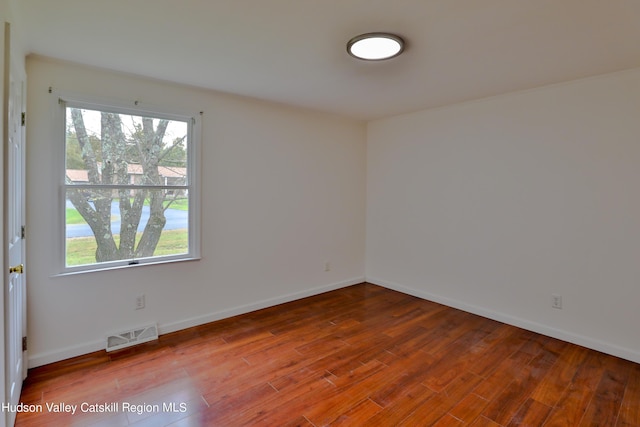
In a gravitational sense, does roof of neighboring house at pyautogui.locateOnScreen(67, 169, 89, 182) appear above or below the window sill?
above

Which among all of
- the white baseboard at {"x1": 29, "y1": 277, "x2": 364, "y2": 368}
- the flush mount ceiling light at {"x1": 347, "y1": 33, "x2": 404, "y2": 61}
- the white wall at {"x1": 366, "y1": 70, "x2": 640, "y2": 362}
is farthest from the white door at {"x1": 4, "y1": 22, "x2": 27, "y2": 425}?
the white wall at {"x1": 366, "y1": 70, "x2": 640, "y2": 362}

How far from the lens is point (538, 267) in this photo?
306 cm

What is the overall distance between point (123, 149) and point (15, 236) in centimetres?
108

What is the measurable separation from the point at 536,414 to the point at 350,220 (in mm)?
2902

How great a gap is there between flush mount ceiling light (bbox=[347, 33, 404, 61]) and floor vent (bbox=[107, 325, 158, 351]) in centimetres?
277

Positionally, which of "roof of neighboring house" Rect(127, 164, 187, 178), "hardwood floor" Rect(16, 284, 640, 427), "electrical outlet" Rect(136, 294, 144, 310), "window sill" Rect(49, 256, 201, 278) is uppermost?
"roof of neighboring house" Rect(127, 164, 187, 178)

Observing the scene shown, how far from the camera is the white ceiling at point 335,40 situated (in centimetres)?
172

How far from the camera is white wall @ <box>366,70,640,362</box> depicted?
2611 mm

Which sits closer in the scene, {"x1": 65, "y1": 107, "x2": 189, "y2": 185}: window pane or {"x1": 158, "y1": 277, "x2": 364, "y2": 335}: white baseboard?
{"x1": 65, "y1": 107, "x2": 189, "y2": 185}: window pane

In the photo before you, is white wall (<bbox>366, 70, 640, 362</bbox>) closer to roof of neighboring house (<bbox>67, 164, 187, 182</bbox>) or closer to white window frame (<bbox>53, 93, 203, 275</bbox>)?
white window frame (<bbox>53, 93, 203, 275</bbox>)

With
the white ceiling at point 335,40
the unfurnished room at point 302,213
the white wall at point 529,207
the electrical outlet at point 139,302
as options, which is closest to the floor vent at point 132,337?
the unfurnished room at point 302,213

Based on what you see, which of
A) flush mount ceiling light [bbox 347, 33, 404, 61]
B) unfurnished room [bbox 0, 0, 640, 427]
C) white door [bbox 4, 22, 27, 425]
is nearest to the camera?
white door [bbox 4, 22, 27, 425]

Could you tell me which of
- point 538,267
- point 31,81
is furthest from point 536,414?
point 31,81

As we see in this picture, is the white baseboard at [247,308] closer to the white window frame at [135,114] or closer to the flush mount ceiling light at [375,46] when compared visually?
the white window frame at [135,114]
